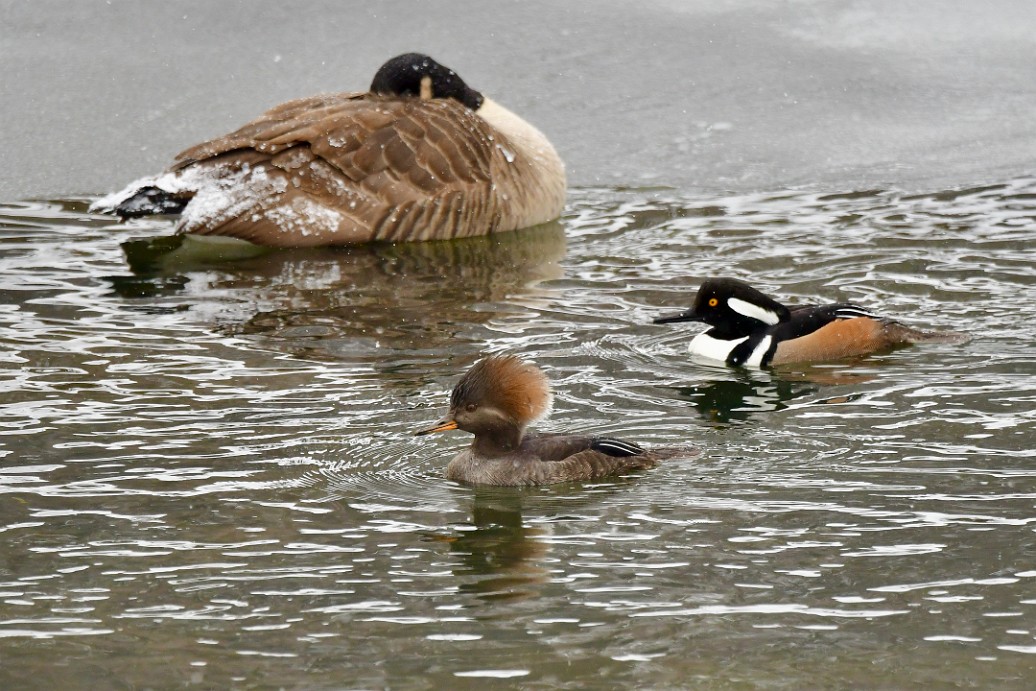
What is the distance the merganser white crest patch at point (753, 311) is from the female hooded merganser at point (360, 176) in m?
3.29

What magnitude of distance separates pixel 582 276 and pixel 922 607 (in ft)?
17.0

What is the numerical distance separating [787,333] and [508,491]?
251 centimetres

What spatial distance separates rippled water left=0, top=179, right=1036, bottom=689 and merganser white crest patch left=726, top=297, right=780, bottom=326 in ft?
1.10

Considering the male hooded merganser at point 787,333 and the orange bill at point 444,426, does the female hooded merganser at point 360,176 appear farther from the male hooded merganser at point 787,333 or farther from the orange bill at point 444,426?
the orange bill at point 444,426

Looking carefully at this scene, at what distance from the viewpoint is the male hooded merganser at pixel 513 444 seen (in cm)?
628

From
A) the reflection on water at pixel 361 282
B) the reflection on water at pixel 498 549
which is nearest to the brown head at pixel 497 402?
the reflection on water at pixel 498 549

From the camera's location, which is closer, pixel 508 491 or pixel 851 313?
pixel 508 491

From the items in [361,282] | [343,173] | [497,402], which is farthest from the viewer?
[343,173]

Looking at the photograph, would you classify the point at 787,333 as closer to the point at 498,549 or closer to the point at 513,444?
the point at 513,444

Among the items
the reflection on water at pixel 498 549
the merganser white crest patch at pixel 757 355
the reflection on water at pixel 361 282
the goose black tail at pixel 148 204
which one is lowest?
the reflection on water at pixel 498 549

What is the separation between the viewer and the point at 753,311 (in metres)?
8.26

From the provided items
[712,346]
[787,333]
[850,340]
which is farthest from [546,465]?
[850,340]

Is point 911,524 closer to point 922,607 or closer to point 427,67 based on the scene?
point 922,607

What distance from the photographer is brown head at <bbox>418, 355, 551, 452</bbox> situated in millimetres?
6305
